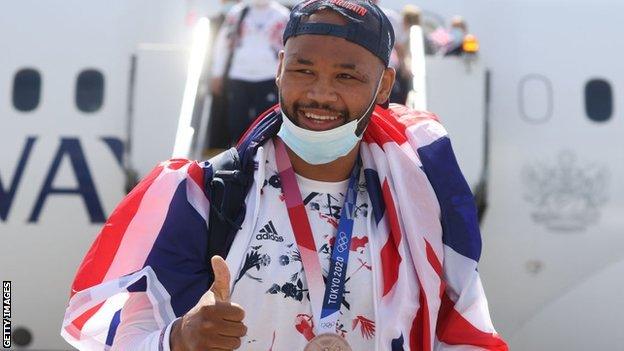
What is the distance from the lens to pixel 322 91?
2.05 metres

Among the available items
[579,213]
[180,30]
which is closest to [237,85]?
[180,30]

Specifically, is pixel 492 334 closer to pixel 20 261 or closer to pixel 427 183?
pixel 427 183

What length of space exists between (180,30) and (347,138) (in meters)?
4.29

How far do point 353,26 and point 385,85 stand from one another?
0.65 feet

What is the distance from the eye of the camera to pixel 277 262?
201cm

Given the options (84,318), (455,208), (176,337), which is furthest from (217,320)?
(455,208)

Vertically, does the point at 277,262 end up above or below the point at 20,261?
above

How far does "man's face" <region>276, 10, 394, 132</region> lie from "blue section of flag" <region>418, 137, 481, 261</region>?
213 millimetres

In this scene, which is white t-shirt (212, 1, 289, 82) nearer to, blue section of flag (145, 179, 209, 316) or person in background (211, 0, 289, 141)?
person in background (211, 0, 289, 141)

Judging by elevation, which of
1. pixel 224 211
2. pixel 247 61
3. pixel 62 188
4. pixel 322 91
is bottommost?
pixel 62 188

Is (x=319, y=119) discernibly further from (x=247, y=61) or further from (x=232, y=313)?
(x=247, y=61)

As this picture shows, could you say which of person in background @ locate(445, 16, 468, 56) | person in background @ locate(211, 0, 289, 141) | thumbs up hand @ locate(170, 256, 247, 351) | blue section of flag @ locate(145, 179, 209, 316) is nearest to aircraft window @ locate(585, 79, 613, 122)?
person in background @ locate(445, 16, 468, 56)

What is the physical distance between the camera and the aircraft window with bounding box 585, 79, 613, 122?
6.14 metres

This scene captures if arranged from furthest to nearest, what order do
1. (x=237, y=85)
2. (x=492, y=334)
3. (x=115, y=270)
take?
(x=237, y=85) < (x=492, y=334) < (x=115, y=270)
